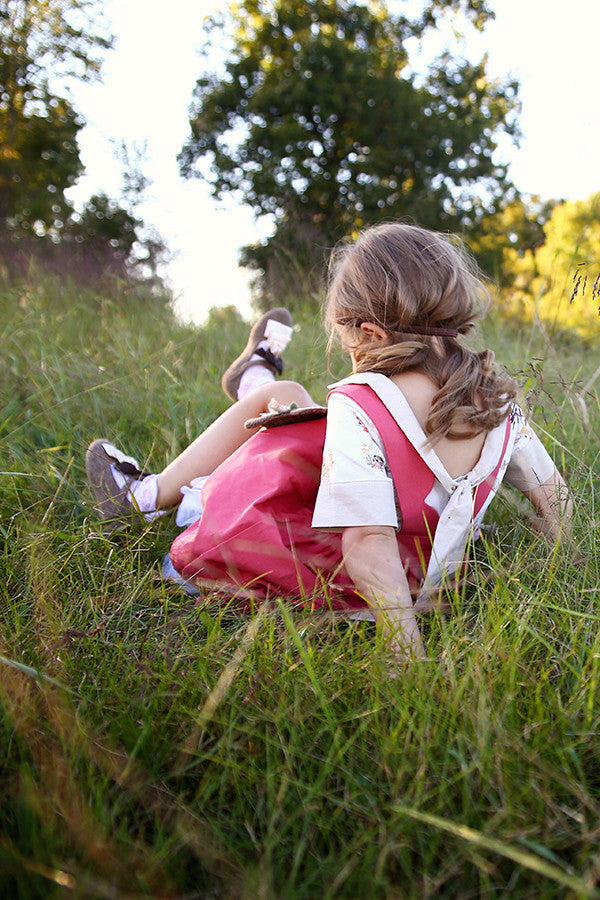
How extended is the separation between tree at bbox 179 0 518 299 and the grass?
1132 cm

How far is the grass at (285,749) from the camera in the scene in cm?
72

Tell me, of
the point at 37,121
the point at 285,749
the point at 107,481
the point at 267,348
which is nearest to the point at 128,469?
the point at 107,481

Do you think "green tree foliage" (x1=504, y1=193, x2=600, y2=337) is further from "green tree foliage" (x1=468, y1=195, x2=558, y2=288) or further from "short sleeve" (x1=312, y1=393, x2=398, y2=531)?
"green tree foliage" (x1=468, y1=195, x2=558, y2=288)

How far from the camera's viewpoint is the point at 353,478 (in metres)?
1.25

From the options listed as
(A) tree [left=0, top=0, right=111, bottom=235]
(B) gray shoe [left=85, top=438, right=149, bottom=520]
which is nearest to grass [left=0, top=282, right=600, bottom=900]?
(B) gray shoe [left=85, top=438, right=149, bottom=520]

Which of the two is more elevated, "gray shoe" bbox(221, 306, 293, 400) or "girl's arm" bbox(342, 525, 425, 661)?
"gray shoe" bbox(221, 306, 293, 400)

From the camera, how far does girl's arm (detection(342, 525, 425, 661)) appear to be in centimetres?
118

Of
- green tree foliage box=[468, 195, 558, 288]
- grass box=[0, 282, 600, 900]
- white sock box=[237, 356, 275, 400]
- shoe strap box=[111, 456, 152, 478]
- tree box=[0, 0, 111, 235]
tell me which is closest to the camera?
grass box=[0, 282, 600, 900]

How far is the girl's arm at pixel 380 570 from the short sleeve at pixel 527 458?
481 mm

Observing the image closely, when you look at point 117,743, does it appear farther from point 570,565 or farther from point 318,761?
point 570,565

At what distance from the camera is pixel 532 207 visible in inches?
585

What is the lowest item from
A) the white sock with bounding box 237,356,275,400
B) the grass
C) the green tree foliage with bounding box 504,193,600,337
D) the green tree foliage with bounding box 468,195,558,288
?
the grass

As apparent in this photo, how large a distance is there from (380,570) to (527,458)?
1.85ft

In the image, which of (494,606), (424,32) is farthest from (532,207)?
(494,606)
